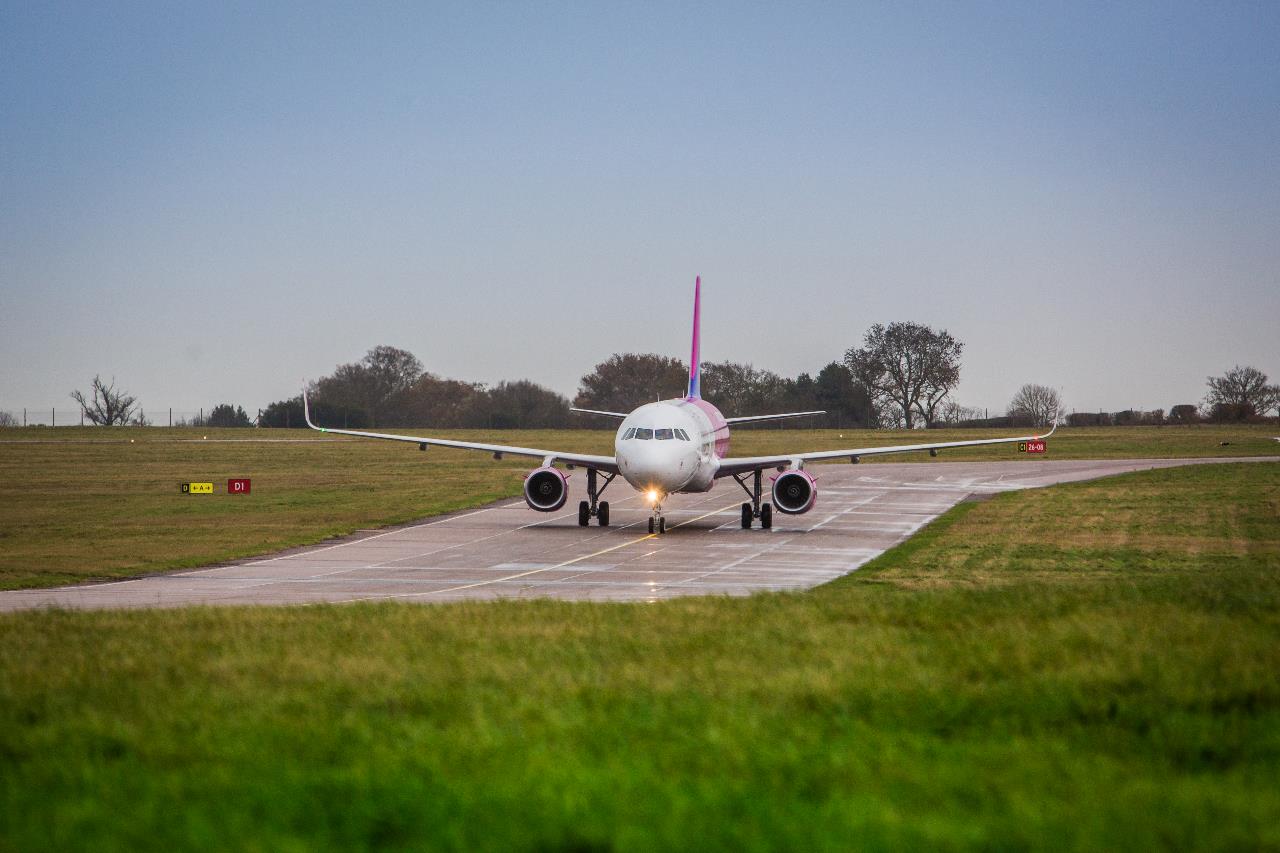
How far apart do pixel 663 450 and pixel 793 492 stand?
172 inches

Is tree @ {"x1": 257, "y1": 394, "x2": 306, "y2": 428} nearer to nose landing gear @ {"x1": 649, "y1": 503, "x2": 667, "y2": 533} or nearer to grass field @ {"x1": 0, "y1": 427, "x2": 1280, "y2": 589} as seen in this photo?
grass field @ {"x1": 0, "y1": 427, "x2": 1280, "y2": 589}

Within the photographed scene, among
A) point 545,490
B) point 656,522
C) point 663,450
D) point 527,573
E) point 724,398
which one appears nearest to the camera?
point 527,573

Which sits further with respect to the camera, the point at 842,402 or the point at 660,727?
the point at 842,402

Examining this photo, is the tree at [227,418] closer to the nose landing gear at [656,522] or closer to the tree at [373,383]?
the tree at [373,383]

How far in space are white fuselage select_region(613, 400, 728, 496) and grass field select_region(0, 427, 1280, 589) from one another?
8.37 metres

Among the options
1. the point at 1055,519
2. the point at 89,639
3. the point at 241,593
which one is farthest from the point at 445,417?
the point at 89,639

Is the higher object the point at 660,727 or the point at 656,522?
the point at 660,727

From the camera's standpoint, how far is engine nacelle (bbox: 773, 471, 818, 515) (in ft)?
116

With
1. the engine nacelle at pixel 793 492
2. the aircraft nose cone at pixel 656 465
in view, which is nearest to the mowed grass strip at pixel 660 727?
the aircraft nose cone at pixel 656 465

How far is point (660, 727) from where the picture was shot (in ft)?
25.1

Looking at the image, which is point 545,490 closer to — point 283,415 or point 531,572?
point 531,572

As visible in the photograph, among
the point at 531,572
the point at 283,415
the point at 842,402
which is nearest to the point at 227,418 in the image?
the point at 283,415

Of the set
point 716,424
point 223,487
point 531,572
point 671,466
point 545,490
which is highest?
point 716,424

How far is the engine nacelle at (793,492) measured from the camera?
Answer: 116 feet
